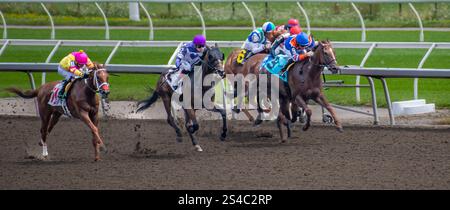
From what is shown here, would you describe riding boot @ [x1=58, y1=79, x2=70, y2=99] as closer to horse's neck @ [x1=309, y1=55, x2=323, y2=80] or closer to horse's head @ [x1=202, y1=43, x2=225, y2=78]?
horse's head @ [x1=202, y1=43, x2=225, y2=78]

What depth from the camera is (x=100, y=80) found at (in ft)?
39.8

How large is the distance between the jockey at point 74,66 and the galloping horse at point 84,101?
0.45 feet

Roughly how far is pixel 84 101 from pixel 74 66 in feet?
2.40

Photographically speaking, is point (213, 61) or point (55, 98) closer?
point (55, 98)

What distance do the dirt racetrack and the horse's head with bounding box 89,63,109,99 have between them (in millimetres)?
748

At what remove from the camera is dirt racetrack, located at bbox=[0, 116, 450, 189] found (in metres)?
10.6

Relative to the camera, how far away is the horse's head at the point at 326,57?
13.3 metres

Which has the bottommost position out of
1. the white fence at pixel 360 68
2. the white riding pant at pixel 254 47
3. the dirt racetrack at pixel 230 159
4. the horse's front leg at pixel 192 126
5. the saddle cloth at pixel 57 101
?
the dirt racetrack at pixel 230 159

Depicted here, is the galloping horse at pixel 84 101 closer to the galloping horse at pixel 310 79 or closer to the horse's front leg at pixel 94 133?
the horse's front leg at pixel 94 133

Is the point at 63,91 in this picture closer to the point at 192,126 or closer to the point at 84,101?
the point at 84,101

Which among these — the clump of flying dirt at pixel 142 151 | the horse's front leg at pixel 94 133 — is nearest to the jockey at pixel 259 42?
the clump of flying dirt at pixel 142 151

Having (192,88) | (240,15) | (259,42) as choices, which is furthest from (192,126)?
(240,15)

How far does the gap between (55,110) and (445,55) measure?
9.17 meters
